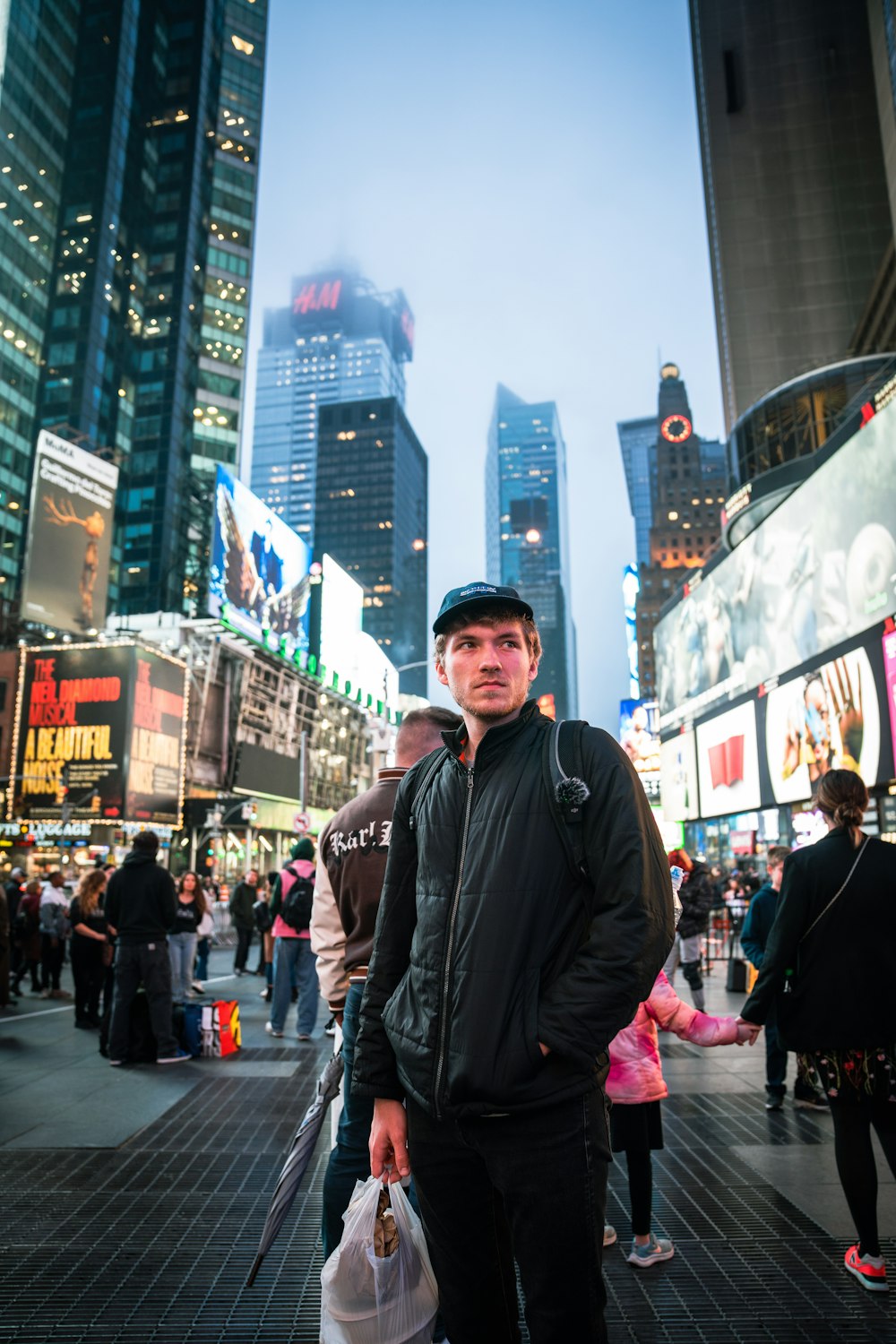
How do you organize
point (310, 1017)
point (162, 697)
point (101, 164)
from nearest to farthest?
point (310, 1017) → point (162, 697) → point (101, 164)

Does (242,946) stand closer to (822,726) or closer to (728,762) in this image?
(822,726)

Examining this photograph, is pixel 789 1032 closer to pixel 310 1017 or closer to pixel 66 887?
pixel 310 1017

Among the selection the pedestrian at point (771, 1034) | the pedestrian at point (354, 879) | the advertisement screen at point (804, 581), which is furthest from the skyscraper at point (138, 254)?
the pedestrian at point (354, 879)

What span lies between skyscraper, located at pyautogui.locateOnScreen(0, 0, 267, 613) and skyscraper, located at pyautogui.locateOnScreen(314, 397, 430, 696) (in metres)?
102

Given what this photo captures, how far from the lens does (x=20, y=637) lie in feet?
149

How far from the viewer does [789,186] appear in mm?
78938

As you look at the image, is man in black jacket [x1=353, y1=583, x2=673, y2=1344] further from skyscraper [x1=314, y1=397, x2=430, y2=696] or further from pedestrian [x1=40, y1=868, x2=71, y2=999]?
skyscraper [x1=314, y1=397, x2=430, y2=696]

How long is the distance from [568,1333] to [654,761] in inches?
1759

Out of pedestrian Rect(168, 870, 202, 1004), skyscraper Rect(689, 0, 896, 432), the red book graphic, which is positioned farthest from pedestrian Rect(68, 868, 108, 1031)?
skyscraper Rect(689, 0, 896, 432)

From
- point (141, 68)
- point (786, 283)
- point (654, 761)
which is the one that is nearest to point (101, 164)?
point (141, 68)

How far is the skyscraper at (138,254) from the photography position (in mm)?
68312

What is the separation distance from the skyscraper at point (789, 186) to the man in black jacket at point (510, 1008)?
7520cm

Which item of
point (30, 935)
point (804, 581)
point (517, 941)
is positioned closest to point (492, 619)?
point (517, 941)

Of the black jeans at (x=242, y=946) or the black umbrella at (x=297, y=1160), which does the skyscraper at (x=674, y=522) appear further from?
the black umbrella at (x=297, y=1160)
